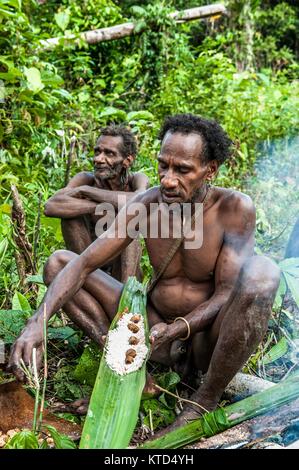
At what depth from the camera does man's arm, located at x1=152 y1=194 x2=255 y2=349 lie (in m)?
2.96

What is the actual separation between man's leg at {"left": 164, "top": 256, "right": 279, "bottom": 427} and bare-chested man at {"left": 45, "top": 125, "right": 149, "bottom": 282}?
4.03 feet

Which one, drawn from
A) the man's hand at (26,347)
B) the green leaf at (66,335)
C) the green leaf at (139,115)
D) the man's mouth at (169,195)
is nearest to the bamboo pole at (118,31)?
the green leaf at (139,115)

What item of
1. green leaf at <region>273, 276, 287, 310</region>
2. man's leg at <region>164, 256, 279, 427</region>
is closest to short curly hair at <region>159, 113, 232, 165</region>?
man's leg at <region>164, 256, 279, 427</region>

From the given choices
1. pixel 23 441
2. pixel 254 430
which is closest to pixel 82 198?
pixel 254 430

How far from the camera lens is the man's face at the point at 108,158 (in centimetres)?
449

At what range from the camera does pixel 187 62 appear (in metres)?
9.22

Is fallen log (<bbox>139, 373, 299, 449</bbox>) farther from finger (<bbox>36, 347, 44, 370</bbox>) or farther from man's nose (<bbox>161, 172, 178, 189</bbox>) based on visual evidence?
man's nose (<bbox>161, 172, 178, 189</bbox>)

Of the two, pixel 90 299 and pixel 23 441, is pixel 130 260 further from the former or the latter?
pixel 23 441

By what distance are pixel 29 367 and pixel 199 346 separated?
92 centimetres

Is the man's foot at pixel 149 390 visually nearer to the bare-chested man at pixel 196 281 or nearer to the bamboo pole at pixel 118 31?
the bare-chested man at pixel 196 281

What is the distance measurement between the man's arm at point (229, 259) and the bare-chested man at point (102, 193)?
41.2 inches

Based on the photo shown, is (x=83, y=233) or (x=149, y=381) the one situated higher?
(x=83, y=233)
